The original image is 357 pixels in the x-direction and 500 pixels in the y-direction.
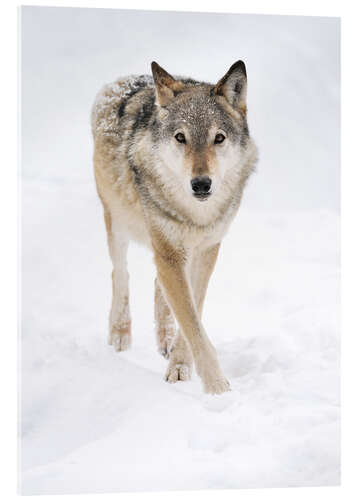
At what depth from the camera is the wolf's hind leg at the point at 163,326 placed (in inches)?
194

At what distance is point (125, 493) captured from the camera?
379 centimetres

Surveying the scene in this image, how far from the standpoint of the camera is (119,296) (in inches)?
196

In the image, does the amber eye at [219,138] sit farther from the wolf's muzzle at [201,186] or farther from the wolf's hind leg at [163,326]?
the wolf's hind leg at [163,326]

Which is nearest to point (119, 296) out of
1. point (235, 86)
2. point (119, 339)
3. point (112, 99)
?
point (119, 339)

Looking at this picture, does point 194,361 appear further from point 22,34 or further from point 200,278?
point 22,34

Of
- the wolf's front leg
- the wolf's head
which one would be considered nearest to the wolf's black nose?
the wolf's head

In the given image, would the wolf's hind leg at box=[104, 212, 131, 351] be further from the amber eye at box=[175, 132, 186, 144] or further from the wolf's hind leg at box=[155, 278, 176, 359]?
the amber eye at box=[175, 132, 186, 144]

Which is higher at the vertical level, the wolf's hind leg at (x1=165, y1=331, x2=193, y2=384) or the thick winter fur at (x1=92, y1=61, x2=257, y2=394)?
the thick winter fur at (x1=92, y1=61, x2=257, y2=394)

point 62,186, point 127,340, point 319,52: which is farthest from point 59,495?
point 319,52

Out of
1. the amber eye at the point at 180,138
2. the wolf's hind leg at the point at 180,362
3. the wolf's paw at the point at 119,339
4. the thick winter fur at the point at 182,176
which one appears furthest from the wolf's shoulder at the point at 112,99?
the wolf's hind leg at the point at 180,362

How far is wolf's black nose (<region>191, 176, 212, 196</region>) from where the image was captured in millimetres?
3773

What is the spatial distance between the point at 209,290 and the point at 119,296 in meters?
0.61

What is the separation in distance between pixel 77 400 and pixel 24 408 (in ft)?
0.97

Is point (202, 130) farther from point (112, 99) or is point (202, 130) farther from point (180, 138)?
point (112, 99)
